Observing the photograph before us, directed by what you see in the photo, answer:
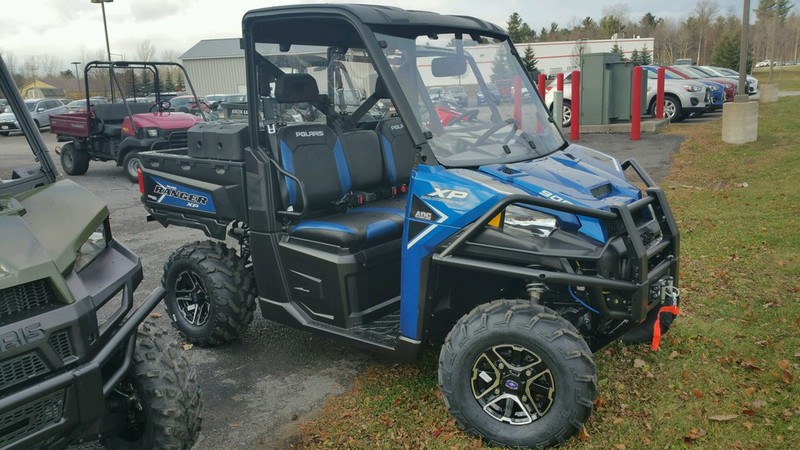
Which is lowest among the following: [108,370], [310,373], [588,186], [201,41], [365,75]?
[310,373]

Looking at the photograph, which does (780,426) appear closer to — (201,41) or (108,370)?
(108,370)

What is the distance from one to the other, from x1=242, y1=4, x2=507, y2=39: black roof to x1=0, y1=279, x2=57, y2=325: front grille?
2185 mm

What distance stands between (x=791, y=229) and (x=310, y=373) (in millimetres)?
5516

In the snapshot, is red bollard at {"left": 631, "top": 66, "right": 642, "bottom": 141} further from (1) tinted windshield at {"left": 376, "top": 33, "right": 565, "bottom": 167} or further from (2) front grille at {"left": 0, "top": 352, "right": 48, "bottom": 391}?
(2) front grille at {"left": 0, "top": 352, "right": 48, "bottom": 391}

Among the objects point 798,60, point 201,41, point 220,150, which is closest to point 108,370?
point 220,150

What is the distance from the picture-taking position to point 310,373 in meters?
4.60

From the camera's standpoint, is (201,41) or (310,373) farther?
(201,41)

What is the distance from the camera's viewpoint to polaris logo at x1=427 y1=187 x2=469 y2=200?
3539mm

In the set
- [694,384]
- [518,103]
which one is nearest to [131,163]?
[518,103]

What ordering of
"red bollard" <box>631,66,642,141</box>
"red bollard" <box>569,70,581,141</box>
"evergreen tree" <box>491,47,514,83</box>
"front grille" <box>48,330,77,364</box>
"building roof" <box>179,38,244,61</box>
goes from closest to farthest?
"front grille" <box>48,330,77,364</box> → "evergreen tree" <box>491,47,514,83</box> → "red bollard" <box>631,66,642,141</box> → "red bollard" <box>569,70,581,141</box> → "building roof" <box>179,38,244,61</box>

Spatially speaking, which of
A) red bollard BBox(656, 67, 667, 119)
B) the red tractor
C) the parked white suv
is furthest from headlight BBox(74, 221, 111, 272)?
red bollard BBox(656, 67, 667, 119)

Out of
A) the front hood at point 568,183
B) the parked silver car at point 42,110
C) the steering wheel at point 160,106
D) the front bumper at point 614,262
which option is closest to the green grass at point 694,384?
the front bumper at point 614,262

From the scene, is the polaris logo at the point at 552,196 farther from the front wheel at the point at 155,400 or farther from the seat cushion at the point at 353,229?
the front wheel at the point at 155,400

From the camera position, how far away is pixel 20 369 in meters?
2.31
